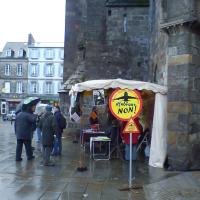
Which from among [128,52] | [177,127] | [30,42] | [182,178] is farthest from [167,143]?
[30,42]

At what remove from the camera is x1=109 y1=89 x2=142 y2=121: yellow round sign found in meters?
8.89

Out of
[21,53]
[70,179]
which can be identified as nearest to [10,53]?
[21,53]

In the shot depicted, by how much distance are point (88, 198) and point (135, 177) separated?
2398mm

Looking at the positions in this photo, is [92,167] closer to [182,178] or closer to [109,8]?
[182,178]

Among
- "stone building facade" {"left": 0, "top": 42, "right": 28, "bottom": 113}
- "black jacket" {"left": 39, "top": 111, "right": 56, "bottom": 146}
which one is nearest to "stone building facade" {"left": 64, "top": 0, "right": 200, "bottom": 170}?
"black jacket" {"left": 39, "top": 111, "right": 56, "bottom": 146}

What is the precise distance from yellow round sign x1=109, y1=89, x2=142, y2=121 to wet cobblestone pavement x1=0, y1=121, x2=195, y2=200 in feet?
5.00

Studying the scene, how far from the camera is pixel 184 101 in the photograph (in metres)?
10.8

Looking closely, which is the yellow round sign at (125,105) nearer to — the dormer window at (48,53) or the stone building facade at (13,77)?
the stone building facade at (13,77)

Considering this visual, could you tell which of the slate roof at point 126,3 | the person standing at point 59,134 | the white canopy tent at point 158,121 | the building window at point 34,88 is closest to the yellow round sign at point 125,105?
the white canopy tent at point 158,121

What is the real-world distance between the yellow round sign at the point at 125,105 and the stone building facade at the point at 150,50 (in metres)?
2.34

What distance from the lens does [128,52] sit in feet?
68.9

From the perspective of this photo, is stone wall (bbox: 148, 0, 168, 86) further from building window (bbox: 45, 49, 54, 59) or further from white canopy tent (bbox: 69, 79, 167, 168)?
building window (bbox: 45, 49, 54, 59)

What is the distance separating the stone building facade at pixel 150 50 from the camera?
35.5ft

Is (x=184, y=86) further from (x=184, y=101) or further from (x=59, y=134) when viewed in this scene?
(x=59, y=134)
